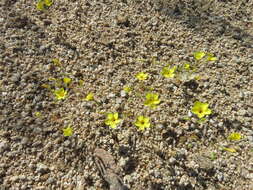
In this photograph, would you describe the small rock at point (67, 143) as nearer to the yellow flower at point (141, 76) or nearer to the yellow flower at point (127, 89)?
the yellow flower at point (127, 89)

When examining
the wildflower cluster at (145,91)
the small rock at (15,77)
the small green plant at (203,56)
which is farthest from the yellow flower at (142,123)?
the small rock at (15,77)

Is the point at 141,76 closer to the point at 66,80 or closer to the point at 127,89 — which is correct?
the point at 127,89

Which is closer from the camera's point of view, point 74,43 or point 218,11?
point 74,43

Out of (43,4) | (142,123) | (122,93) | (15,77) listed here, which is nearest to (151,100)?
(142,123)

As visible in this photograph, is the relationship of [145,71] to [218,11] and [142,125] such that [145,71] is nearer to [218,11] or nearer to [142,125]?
[142,125]

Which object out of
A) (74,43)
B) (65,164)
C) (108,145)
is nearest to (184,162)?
(108,145)

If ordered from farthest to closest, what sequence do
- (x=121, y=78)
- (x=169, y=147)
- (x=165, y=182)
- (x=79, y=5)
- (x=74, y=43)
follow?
(x=79, y=5), (x=74, y=43), (x=121, y=78), (x=169, y=147), (x=165, y=182)
